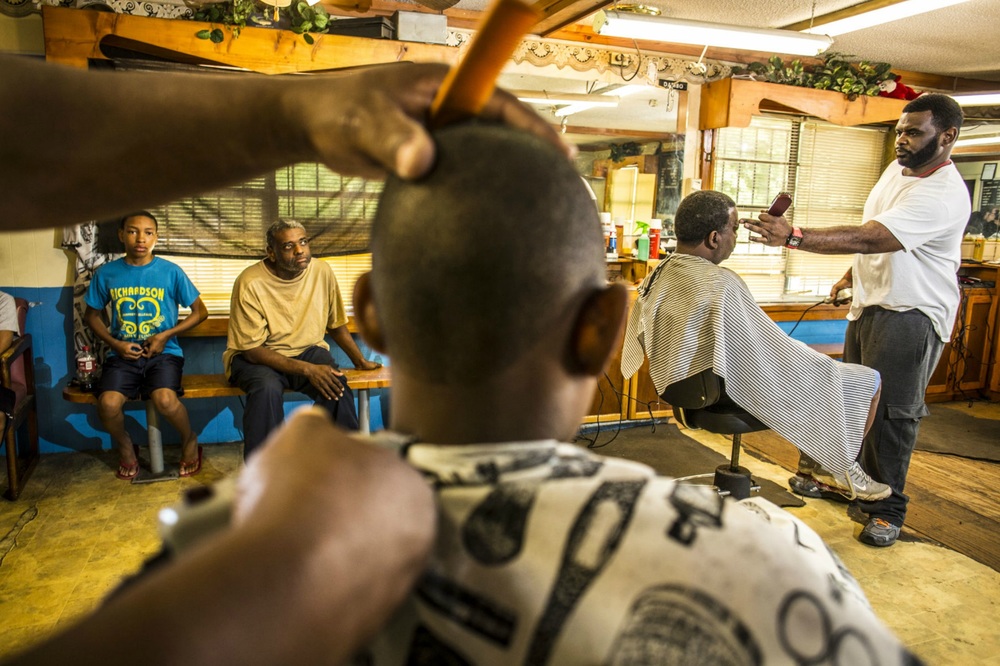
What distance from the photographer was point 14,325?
337 centimetres

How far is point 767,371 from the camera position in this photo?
273cm

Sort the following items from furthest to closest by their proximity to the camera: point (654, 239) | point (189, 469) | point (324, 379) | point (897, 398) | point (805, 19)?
point (654, 239)
point (805, 19)
point (189, 469)
point (324, 379)
point (897, 398)

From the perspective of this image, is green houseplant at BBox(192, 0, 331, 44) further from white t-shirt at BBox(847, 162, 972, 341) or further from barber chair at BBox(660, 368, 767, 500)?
white t-shirt at BBox(847, 162, 972, 341)

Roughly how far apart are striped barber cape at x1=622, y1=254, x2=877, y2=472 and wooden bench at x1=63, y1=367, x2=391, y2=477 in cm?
156

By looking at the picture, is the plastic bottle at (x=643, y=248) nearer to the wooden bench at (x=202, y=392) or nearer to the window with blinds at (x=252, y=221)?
the window with blinds at (x=252, y=221)

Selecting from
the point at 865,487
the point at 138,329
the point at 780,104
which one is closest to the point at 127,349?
the point at 138,329

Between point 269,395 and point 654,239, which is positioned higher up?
point 654,239

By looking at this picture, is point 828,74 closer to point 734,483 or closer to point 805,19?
point 805,19

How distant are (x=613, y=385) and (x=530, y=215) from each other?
399 cm

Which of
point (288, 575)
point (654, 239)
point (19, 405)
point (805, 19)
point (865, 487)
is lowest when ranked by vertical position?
point (865, 487)

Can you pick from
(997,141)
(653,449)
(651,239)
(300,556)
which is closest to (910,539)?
(653,449)

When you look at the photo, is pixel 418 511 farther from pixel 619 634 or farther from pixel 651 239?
pixel 651 239

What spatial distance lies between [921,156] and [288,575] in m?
3.44

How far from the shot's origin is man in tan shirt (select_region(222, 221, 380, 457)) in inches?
137
